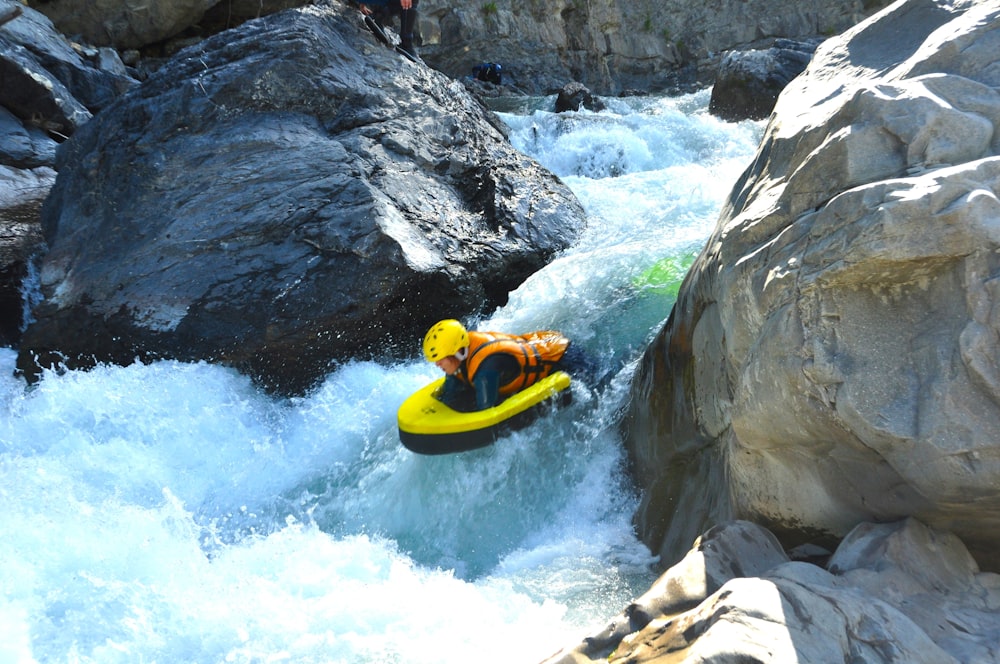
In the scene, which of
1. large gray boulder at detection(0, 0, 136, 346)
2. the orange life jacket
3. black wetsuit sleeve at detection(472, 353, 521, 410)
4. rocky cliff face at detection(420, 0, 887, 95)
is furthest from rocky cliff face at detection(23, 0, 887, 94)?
black wetsuit sleeve at detection(472, 353, 521, 410)

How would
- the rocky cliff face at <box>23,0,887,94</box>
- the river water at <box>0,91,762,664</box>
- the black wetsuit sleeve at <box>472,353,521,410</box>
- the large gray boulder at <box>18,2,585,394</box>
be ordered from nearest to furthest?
the river water at <box>0,91,762,664</box> → the black wetsuit sleeve at <box>472,353,521,410</box> → the large gray boulder at <box>18,2,585,394</box> → the rocky cliff face at <box>23,0,887,94</box>

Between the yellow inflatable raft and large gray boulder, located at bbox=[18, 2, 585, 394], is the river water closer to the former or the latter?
the yellow inflatable raft

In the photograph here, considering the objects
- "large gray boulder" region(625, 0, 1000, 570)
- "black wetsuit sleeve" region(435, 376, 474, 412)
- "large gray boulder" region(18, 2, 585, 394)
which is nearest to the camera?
"large gray boulder" region(625, 0, 1000, 570)

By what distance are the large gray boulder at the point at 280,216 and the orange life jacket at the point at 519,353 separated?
4.10ft

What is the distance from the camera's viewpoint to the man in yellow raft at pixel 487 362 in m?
4.73

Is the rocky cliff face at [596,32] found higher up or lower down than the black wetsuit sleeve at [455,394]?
higher up

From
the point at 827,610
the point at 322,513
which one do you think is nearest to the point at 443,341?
the point at 322,513

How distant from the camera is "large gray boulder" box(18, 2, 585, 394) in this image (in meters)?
5.81

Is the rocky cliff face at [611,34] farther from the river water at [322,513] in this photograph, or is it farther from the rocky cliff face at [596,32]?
the river water at [322,513]

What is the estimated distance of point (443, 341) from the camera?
4703 mm

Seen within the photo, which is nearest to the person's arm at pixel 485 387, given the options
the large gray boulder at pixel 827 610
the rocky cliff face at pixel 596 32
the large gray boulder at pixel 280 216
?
the large gray boulder at pixel 280 216

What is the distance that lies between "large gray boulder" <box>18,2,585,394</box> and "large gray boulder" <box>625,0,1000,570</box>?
3.37 metres

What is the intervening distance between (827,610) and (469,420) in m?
2.81

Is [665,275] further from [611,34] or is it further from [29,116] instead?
[611,34]
